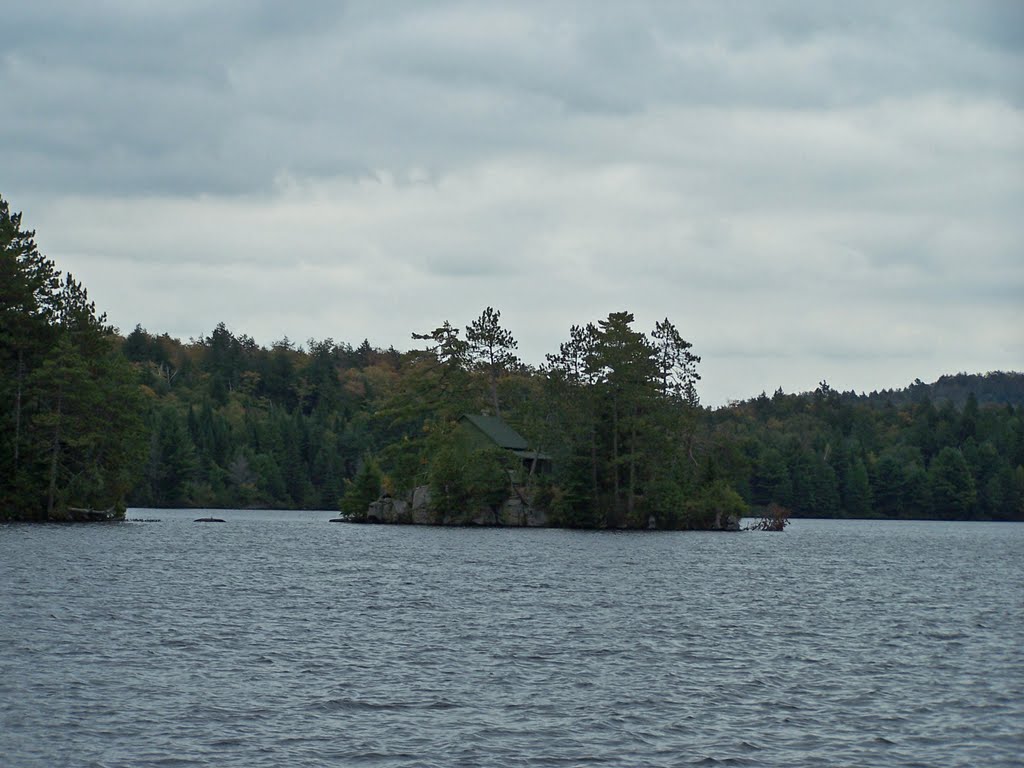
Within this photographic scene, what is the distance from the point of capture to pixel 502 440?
10681 cm

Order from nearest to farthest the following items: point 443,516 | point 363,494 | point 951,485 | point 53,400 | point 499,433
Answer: point 53,400, point 443,516, point 499,433, point 363,494, point 951,485

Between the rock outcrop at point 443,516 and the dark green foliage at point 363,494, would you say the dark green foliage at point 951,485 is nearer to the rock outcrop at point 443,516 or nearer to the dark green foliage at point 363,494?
the rock outcrop at point 443,516

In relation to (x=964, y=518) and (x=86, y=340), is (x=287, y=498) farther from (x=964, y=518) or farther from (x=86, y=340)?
(x=964, y=518)

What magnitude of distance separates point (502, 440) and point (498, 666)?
259 ft

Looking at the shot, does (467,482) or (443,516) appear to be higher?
(467,482)

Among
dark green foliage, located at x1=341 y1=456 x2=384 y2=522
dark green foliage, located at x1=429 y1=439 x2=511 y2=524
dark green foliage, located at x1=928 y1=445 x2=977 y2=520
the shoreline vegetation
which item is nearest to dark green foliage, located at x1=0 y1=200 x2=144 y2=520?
→ the shoreline vegetation

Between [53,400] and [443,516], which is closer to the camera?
[53,400]

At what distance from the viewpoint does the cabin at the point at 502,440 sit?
106 m

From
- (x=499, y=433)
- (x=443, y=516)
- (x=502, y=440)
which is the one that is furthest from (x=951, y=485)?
(x=443, y=516)

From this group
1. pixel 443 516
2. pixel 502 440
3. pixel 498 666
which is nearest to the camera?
pixel 498 666

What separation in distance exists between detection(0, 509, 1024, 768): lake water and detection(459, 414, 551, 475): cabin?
4862 cm

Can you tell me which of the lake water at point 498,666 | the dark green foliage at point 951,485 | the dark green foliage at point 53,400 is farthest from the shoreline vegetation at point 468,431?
the dark green foliage at point 951,485

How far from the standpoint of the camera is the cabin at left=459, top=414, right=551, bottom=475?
106 metres

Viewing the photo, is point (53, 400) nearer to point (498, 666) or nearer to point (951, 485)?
point (498, 666)
